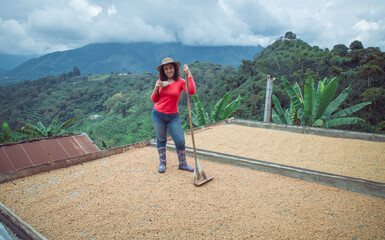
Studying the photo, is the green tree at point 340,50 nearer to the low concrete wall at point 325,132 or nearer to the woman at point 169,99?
the low concrete wall at point 325,132

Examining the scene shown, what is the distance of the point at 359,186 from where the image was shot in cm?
232

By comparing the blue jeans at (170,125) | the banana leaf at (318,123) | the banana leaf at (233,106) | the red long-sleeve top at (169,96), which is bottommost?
the banana leaf at (318,123)

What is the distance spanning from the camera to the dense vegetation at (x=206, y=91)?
47.4 ft

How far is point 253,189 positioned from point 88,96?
5089 cm

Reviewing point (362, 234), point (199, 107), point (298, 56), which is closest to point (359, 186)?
point (362, 234)

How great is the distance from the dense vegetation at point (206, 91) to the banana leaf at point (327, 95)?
4406mm

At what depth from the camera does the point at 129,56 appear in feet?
435

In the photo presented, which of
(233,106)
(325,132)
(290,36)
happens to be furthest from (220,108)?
(290,36)

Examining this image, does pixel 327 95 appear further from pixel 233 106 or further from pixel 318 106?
pixel 233 106

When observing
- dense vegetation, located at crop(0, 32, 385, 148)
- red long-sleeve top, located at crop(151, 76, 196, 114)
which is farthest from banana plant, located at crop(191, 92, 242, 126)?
dense vegetation, located at crop(0, 32, 385, 148)

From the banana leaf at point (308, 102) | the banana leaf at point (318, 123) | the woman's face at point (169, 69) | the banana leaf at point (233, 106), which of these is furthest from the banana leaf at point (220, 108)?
the woman's face at point (169, 69)

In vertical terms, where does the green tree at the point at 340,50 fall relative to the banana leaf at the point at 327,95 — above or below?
above

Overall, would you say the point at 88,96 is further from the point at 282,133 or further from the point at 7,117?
the point at 282,133

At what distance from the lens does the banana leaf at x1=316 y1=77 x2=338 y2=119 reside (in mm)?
5820
